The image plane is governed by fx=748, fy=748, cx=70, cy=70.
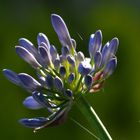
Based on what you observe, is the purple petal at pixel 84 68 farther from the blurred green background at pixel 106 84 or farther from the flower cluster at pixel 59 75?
the blurred green background at pixel 106 84

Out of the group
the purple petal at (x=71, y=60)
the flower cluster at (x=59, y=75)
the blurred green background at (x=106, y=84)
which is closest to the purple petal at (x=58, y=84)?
the flower cluster at (x=59, y=75)

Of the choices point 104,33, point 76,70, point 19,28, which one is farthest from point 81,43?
point 76,70

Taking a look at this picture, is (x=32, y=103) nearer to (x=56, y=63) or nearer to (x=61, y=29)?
(x=56, y=63)

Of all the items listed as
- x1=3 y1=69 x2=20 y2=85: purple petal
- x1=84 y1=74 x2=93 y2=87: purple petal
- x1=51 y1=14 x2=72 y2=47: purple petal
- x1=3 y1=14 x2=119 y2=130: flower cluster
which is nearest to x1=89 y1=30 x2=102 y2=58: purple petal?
x1=3 y1=14 x2=119 y2=130: flower cluster

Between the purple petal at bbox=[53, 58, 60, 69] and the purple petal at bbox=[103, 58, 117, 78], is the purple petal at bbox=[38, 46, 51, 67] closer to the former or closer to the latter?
the purple petal at bbox=[53, 58, 60, 69]

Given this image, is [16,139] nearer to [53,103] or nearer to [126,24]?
[126,24]

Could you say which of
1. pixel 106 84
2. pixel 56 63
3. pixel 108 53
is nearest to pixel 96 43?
pixel 108 53
